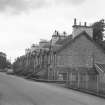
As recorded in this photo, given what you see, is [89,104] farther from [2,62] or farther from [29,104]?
[2,62]

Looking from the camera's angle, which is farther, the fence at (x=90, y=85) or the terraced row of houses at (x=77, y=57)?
the terraced row of houses at (x=77, y=57)

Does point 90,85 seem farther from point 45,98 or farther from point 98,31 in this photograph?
point 98,31

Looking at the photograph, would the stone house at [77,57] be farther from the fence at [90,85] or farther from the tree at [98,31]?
the fence at [90,85]

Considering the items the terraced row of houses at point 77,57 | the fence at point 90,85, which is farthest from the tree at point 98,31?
the fence at point 90,85

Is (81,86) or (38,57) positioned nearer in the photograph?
(81,86)

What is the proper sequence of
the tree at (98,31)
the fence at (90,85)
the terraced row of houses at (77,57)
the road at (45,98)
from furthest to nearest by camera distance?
the tree at (98,31)
the terraced row of houses at (77,57)
the fence at (90,85)
the road at (45,98)

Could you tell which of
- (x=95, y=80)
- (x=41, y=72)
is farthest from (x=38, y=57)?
(x=95, y=80)

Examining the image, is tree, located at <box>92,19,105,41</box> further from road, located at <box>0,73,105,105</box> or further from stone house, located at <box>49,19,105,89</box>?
road, located at <box>0,73,105,105</box>

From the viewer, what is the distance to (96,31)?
212 ft

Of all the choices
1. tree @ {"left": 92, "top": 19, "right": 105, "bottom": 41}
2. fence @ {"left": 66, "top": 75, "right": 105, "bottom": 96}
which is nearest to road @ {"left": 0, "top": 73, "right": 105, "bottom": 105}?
fence @ {"left": 66, "top": 75, "right": 105, "bottom": 96}

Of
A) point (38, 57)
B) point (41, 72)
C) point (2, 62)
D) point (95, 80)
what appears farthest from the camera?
point (2, 62)

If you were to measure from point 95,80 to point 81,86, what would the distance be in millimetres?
3271

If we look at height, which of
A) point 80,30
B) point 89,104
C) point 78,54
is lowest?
point 89,104

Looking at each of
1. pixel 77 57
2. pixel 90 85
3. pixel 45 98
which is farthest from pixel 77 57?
pixel 45 98
